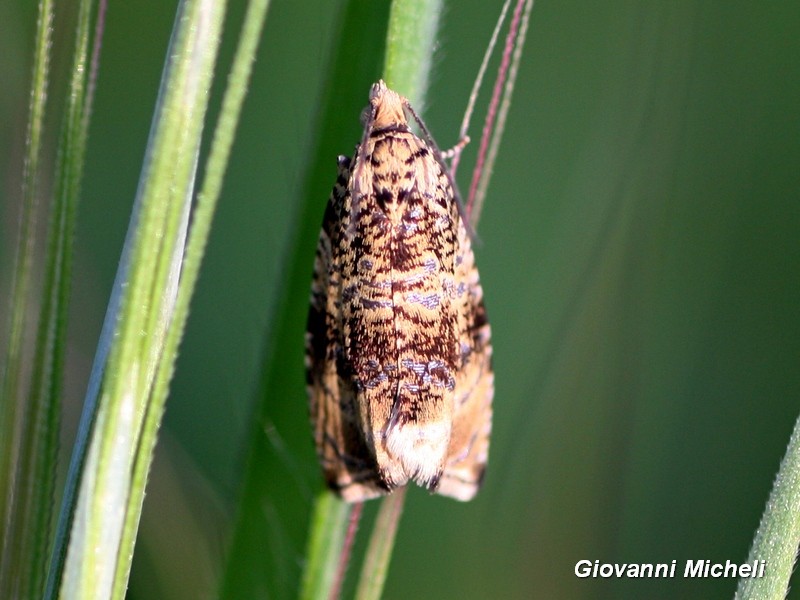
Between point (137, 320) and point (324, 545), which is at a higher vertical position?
point (137, 320)

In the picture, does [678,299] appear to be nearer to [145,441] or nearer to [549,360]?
[549,360]

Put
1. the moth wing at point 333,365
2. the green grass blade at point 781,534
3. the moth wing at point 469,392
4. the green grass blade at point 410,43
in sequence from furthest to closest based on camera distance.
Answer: the moth wing at point 469,392, the moth wing at point 333,365, the green grass blade at point 410,43, the green grass blade at point 781,534

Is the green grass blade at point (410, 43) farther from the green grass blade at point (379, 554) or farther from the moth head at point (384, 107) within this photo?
the green grass blade at point (379, 554)

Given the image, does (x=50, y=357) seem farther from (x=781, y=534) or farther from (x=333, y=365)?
(x=781, y=534)

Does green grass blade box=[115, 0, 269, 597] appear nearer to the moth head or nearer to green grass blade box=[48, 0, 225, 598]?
green grass blade box=[48, 0, 225, 598]

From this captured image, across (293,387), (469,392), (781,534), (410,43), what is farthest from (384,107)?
(781,534)

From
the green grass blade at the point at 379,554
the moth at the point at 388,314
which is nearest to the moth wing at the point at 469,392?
the moth at the point at 388,314

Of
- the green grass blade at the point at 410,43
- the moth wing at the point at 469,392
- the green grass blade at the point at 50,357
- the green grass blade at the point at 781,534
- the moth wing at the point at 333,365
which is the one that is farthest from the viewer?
the moth wing at the point at 469,392
